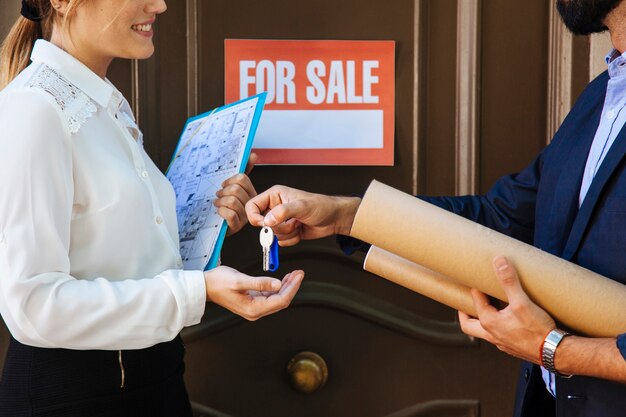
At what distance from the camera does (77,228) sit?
1.12 meters

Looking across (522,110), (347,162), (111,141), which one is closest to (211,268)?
(111,141)

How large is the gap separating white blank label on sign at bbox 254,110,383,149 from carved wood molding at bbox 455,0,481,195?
24cm

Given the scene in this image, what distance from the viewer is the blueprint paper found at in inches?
51.3

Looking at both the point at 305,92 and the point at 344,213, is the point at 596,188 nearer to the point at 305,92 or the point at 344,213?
the point at 344,213

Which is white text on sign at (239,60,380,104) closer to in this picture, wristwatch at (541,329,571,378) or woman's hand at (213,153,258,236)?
woman's hand at (213,153,258,236)

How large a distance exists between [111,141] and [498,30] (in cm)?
92

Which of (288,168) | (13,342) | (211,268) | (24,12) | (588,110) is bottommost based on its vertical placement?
(13,342)

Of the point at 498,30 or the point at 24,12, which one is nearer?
the point at 24,12

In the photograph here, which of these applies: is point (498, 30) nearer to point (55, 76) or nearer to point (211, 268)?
point (211, 268)

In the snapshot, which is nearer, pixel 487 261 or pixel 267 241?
pixel 487 261

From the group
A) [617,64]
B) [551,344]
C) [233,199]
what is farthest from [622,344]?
[233,199]

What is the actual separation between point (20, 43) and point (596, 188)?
3.21 ft

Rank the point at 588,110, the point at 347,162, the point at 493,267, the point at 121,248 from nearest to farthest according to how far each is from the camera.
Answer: the point at 493,267, the point at 121,248, the point at 588,110, the point at 347,162

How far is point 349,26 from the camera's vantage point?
5.43ft
